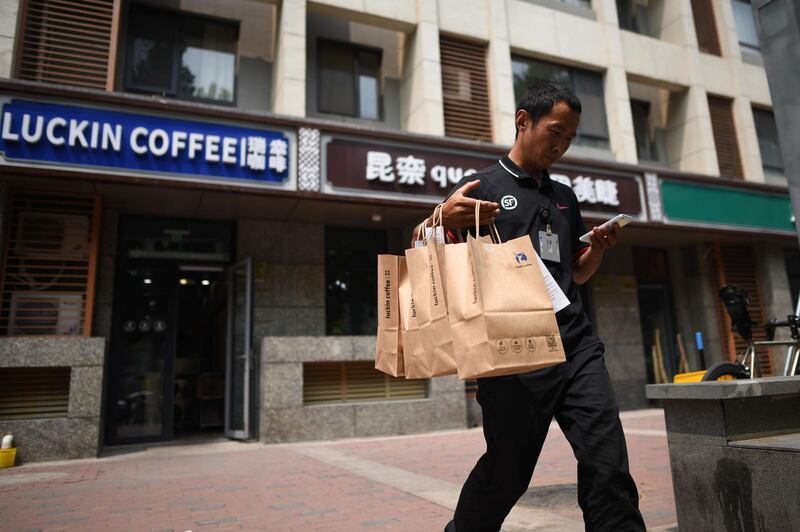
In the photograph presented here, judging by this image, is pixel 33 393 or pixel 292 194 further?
pixel 292 194

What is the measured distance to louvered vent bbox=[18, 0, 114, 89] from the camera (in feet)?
26.5

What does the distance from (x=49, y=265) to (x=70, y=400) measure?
6.36 feet

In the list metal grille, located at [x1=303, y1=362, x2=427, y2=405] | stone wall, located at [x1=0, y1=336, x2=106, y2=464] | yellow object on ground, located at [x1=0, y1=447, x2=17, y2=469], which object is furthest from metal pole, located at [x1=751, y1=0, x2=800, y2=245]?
yellow object on ground, located at [x1=0, y1=447, x2=17, y2=469]

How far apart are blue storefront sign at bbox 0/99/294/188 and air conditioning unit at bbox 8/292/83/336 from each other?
6.31ft

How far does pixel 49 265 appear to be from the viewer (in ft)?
26.3

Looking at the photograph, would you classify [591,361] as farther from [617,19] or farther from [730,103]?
[730,103]

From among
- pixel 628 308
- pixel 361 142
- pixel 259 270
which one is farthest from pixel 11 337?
pixel 628 308

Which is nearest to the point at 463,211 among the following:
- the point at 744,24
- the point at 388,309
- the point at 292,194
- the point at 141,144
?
the point at 388,309

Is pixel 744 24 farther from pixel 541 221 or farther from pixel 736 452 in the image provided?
pixel 541 221

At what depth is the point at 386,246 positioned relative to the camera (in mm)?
10805

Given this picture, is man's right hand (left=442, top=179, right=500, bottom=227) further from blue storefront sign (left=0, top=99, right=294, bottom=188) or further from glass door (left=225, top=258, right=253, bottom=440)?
glass door (left=225, top=258, right=253, bottom=440)

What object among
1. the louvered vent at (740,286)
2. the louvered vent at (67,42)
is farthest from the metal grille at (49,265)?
the louvered vent at (740,286)

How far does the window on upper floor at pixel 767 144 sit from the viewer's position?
1468 cm

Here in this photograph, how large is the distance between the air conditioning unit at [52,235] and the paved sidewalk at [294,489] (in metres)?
2.84
